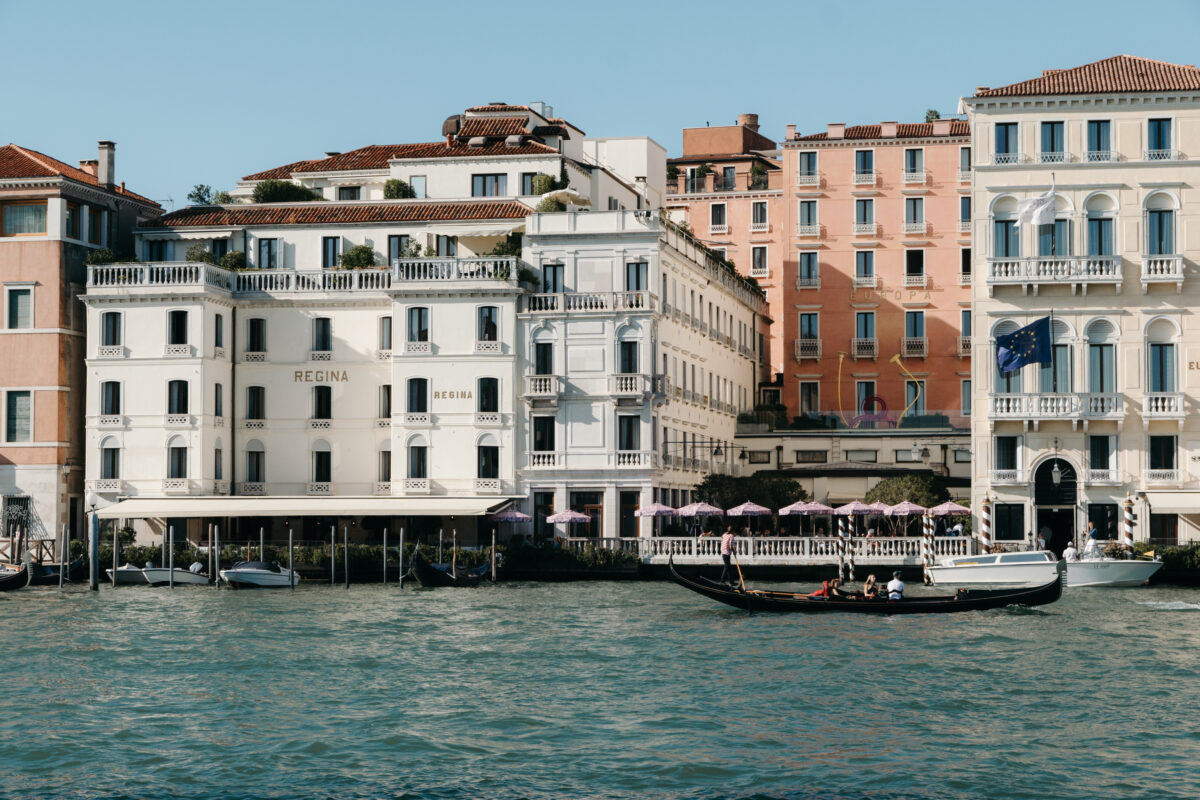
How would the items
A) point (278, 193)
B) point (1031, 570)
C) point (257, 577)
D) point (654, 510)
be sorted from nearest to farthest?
point (1031, 570)
point (257, 577)
point (654, 510)
point (278, 193)

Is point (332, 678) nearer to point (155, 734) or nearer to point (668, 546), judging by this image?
point (155, 734)

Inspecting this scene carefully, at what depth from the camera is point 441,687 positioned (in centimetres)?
3062

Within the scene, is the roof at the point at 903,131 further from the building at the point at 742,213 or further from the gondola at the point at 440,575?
the gondola at the point at 440,575

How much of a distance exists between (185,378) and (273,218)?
24.6 ft

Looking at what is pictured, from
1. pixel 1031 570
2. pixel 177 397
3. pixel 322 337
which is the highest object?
pixel 322 337

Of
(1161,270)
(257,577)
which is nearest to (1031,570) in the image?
(1161,270)

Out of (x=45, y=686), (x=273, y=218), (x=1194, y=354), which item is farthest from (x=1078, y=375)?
(x=45, y=686)

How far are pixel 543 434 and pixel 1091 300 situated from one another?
1756 cm

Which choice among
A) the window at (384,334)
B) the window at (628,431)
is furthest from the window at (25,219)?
the window at (628,431)

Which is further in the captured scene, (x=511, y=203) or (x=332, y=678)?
(x=511, y=203)

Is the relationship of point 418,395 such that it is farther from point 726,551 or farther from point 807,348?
point 807,348

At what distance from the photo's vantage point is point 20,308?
190 feet

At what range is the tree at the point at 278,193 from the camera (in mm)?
63000

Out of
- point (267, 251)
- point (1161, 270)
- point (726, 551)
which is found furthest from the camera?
point (267, 251)
